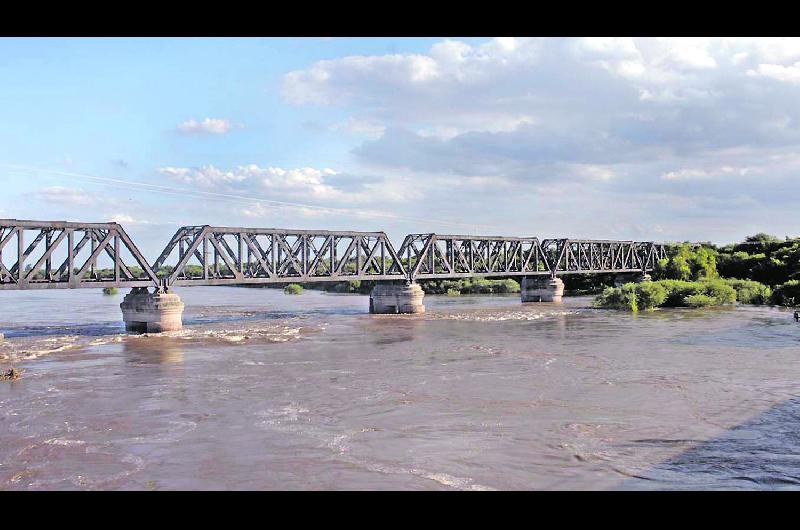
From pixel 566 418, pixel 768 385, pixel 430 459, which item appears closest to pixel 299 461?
pixel 430 459

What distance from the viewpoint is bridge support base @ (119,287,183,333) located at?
4988 centimetres

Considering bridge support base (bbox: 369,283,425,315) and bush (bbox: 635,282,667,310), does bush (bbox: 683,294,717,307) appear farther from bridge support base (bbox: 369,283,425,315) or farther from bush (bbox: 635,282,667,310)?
bridge support base (bbox: 369,283,425,315)

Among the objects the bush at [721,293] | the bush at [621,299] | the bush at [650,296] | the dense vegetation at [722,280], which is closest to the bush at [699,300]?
the dense vegetation at [722,280]

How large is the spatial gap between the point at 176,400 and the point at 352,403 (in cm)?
651

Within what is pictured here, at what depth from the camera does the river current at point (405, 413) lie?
579 inches

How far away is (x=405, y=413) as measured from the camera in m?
21.3

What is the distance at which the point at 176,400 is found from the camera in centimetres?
2395

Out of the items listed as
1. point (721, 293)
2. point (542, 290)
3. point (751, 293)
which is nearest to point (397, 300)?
point (542, 290)

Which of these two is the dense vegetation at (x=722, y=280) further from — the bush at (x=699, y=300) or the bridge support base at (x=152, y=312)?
the bridge support base at (x=152, y=312)

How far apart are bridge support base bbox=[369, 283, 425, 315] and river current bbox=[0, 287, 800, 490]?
29.0 m
